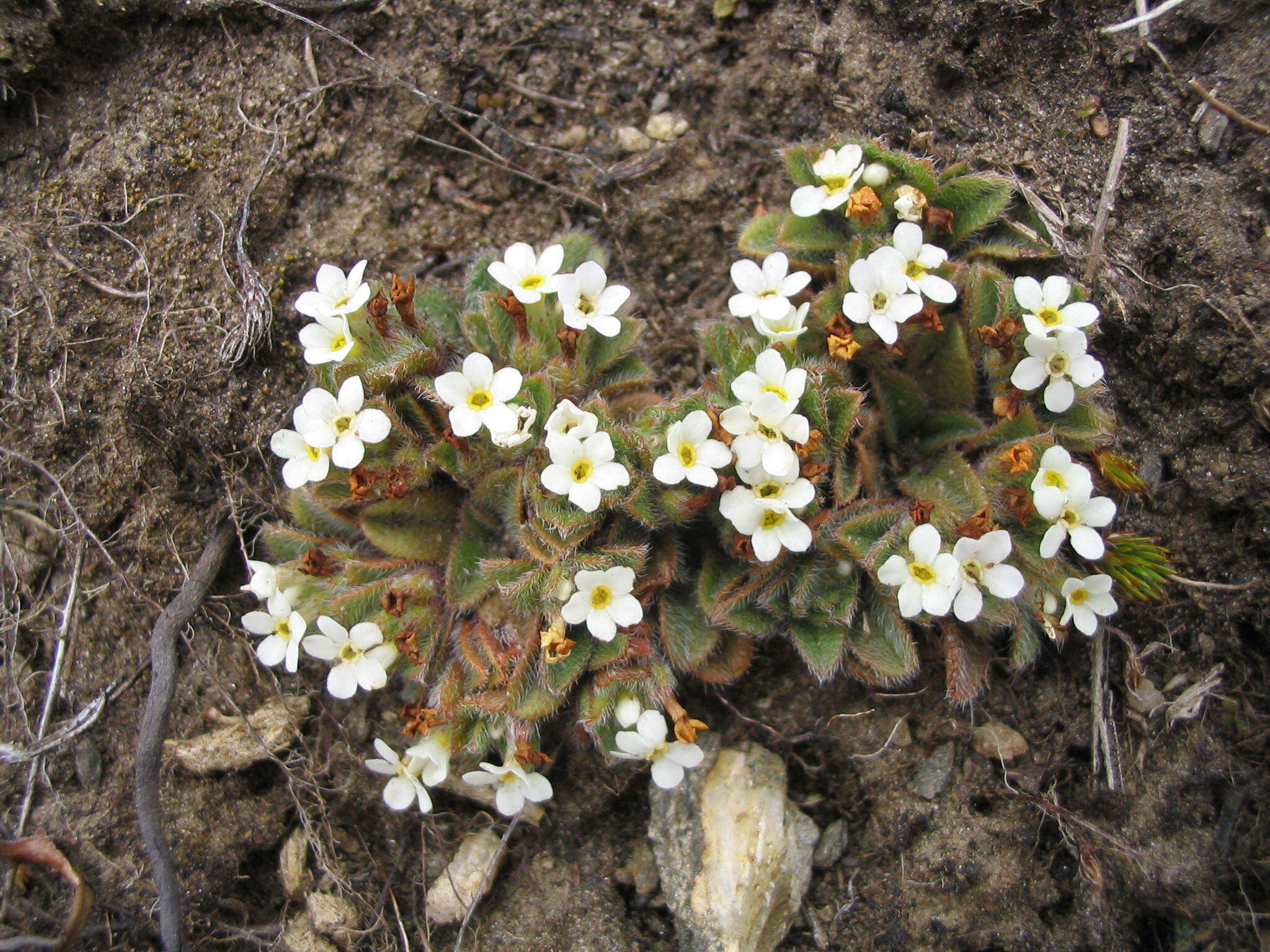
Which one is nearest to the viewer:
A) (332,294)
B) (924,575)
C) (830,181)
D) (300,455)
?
(924,575)

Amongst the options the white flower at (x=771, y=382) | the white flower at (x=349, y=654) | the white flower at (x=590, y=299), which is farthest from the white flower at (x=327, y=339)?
the white flower at (x=771, y=382)

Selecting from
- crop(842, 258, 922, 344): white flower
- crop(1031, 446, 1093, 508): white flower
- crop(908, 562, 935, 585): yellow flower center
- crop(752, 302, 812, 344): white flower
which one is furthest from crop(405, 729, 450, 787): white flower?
crop(1031, 446, 1093, 508): white flower

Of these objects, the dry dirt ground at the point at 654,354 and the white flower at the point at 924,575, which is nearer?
the white flower at the point at 924,575

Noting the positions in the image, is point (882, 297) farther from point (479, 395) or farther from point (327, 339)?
point (327, 339)

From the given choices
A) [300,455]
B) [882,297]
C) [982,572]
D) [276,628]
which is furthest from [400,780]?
[882,297]

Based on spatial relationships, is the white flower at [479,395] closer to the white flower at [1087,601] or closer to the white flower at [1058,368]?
the white flower at [1058,368]
